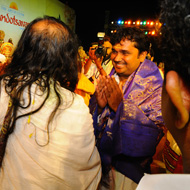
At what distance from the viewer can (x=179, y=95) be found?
0.45 m

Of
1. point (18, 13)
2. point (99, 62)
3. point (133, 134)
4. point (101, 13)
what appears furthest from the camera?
point (101, 13)

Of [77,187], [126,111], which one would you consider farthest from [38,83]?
[126,111]

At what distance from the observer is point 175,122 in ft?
1.65

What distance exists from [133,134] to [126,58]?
74 cm

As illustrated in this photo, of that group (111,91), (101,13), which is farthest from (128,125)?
(101,13)

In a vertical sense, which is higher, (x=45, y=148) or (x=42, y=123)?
(x=42, y=123)

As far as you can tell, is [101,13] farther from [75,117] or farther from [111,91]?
[75,117]

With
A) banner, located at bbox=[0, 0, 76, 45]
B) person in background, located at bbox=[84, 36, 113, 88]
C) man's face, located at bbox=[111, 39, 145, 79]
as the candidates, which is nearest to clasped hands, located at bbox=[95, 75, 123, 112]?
man's face, located at bbox=[111, 39, 145, 79]

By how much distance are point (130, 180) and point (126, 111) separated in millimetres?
542

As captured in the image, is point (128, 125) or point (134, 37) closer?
point (128, 125)

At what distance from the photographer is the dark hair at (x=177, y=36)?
437mm

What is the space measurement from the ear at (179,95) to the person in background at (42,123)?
1.99ft

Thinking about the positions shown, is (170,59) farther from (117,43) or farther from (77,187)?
(117,43)

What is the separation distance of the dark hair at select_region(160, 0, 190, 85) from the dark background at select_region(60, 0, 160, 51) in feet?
29.2
